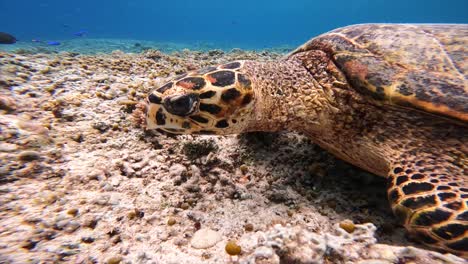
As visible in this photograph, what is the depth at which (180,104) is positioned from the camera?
1.73m

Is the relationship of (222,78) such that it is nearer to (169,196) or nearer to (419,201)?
(169,196)

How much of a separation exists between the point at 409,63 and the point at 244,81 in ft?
4.17

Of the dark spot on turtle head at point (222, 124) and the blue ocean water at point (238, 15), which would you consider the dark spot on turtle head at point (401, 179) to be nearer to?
the dark spot on turtle head at point (222, 124)

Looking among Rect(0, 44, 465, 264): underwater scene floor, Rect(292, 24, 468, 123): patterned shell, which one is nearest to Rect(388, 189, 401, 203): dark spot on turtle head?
Rect(0, 44, 465, 264): underwater scene floor

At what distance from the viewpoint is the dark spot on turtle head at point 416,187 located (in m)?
1.40

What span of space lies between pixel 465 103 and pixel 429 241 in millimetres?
945

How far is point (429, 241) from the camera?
1265mm

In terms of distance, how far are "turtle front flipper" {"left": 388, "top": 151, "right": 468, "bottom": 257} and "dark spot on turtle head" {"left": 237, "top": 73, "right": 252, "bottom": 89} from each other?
1170mm

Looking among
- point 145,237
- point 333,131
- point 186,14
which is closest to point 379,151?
point 333,131

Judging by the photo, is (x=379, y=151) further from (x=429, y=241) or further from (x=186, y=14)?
(x=186, y=14)

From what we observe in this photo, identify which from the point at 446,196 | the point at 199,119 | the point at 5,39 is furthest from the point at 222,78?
the point at 5,39

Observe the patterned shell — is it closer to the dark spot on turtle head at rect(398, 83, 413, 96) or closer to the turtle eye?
the dark spot on turtle head at rect(398, 83, 413, 96)

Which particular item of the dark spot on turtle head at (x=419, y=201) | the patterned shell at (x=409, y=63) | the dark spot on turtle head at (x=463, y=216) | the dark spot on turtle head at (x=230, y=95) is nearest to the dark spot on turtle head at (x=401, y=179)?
the dark spot on turtle head at (x=419, y=201)

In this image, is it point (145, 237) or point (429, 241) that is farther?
point (145, 237)
